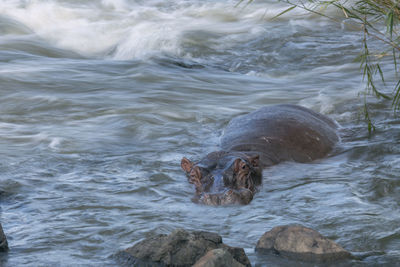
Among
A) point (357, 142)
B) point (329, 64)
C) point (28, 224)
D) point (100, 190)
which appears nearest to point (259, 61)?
point (329, 64)

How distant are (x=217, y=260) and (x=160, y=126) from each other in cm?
509

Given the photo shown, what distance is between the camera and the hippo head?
5.02 metres

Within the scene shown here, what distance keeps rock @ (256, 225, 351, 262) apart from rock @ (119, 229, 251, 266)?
0.92ft

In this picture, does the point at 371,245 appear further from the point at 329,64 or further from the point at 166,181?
the point at 329,64

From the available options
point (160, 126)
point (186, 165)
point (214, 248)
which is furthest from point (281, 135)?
point (214, 248)

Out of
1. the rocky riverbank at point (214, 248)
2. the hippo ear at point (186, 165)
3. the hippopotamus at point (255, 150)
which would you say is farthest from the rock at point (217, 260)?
the hippo ear at point (186, 165)

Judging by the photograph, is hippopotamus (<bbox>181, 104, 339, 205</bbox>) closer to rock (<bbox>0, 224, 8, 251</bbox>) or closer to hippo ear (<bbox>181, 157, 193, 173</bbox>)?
hippo ear (<bbox>181, 157, 193, 173</bbox>)

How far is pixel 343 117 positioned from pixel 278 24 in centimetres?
743

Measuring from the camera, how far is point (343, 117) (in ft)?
28.2

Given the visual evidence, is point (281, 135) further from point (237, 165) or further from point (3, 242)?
point (3, 242)

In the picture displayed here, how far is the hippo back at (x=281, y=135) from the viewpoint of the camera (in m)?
6.45

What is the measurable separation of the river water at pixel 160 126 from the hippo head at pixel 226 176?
15 centimetres

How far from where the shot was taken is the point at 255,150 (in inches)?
251

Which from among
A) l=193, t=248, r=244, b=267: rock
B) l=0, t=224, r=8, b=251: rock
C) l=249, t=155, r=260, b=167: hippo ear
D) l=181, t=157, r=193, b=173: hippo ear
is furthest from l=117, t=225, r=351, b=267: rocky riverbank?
l=181, t=157, r=193, b=173: hippo ear
